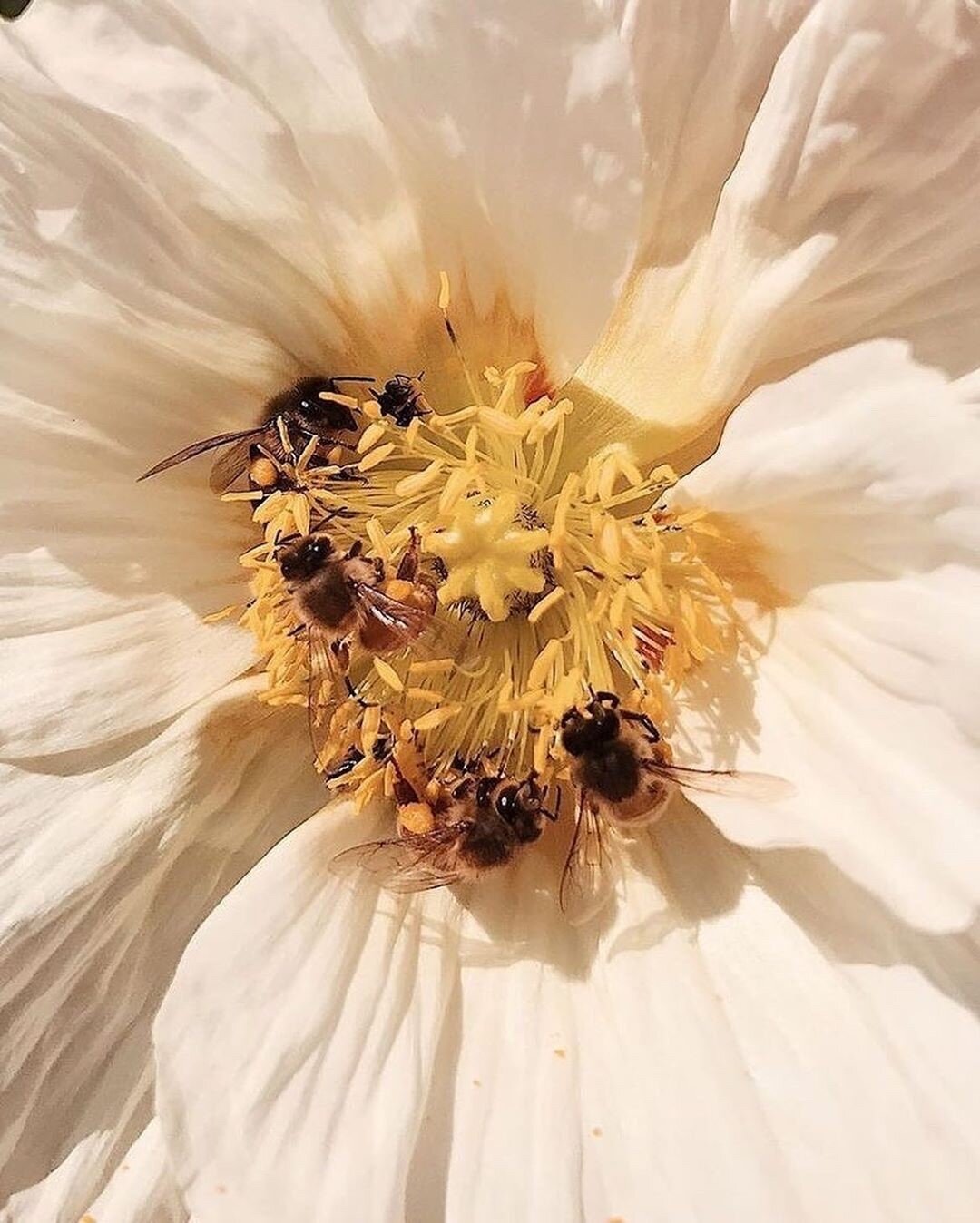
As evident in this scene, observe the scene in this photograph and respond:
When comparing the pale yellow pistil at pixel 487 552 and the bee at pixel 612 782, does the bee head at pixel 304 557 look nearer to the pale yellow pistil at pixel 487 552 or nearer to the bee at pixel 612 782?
the pale yellow pistil at pixel 487 552

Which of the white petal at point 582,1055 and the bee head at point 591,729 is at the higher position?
the bee head at point 591,729

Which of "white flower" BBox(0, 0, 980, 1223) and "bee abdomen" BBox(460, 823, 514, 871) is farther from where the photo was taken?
"bee abdomen" BBox(460, 823, 514, 871)

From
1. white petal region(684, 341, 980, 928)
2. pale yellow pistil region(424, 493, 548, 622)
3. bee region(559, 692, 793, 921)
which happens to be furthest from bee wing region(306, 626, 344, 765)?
white petal region(684, 341, 980, 928)

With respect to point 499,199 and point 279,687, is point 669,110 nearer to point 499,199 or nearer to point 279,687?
point 499,199

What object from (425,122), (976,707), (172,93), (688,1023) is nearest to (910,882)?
(976,707)

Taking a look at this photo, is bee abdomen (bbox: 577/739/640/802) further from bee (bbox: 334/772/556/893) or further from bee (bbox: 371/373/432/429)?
bee (bbox: 371/373/432/429)

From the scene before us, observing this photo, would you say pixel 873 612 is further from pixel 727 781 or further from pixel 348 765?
pixel 348 765

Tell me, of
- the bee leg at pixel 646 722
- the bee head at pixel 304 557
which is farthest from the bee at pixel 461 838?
the bee head at pixel 304 557
